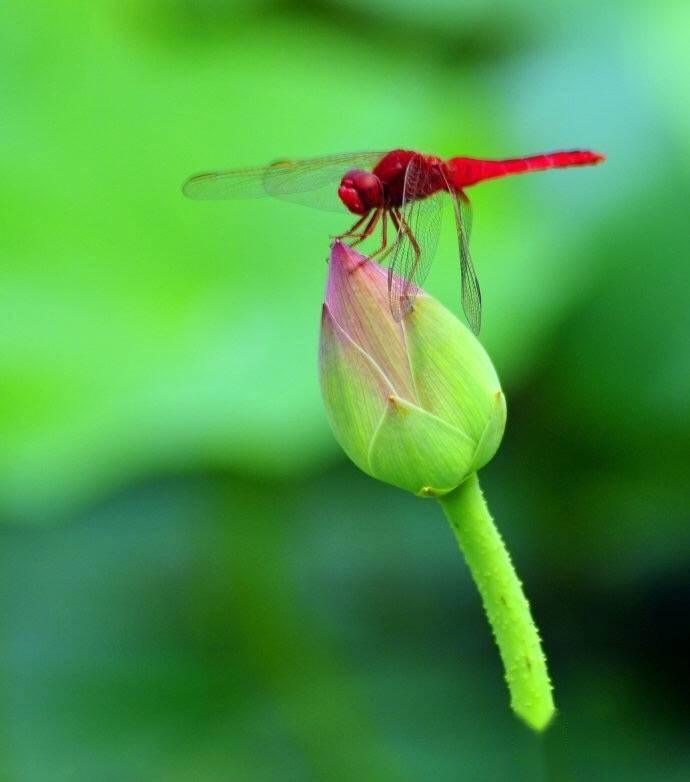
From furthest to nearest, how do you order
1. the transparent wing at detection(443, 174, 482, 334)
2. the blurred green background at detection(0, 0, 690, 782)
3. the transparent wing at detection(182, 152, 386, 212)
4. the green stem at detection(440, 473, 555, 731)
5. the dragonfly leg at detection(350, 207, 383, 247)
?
the blurred green background at detection(0, 0, 690, 782) < the transparent wing at detection(182, 152, 386, 212) < the dragonfly leg at detection(350, 207, 383, 247) < the transparent wing at detection(443, 174, 482, 334) < the green stem at detection(440, 473, 555, 731)

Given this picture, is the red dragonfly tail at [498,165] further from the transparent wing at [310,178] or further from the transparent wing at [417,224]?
the transparent wing at [310,178]

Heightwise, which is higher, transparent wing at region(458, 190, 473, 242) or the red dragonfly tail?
the red dragonfly tail

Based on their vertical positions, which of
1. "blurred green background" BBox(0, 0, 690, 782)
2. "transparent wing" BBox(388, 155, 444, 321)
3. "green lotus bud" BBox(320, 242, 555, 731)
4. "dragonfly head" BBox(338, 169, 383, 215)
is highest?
"dragonfly head" BBox(338, 169, 383, 215)

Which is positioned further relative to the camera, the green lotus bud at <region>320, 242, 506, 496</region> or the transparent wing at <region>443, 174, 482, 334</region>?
the transparent wing at <region>443, 174, 482, 334</region>

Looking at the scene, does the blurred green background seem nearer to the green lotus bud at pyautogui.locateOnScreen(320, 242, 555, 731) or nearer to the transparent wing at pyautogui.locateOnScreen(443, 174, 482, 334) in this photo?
the transparent wing at pyautogui.locateOnScreen(443, 174, 482, 334)

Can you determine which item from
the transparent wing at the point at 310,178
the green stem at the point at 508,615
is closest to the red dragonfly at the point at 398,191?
the transparent wing at the point at 310,178

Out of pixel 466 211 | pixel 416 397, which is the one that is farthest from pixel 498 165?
pixel 416 397

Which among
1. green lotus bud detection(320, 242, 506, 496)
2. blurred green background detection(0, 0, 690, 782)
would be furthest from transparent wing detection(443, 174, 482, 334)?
blurred green background detection(0, 0, 690, 782)

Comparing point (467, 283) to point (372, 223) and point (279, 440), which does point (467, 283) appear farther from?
point (279, 440)
